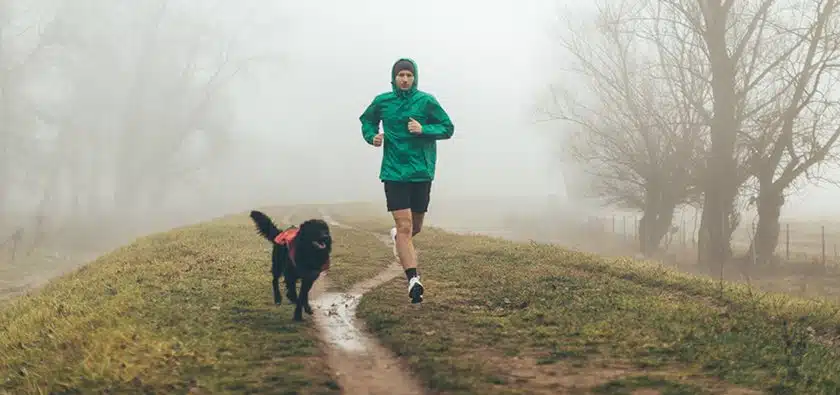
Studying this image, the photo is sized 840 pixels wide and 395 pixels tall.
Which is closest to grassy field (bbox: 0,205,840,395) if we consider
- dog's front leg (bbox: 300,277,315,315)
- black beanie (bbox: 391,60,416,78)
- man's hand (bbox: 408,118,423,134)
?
dog's front leg (bbox: 300,277,315,315)

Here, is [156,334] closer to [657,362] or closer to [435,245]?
[657,362]

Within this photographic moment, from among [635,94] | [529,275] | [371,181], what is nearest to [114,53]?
[635,94]

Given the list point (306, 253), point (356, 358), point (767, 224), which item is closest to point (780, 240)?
point (767, 224)

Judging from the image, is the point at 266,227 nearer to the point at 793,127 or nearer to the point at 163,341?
the point at 163,341

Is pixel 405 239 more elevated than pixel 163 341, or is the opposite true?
pixel 405 239

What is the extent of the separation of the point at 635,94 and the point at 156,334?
25.9 meters

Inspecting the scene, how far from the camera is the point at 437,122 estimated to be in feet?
22.1

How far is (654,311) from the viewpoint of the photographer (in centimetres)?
618

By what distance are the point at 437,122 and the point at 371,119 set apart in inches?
30.9

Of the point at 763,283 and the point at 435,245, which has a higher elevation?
the point at 435,245

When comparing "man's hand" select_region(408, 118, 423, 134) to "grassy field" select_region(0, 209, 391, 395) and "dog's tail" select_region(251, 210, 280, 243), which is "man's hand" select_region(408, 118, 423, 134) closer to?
"dog's tail" select_region(251, 210, 280, 243)

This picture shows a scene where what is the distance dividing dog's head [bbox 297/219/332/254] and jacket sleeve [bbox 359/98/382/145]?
137cm

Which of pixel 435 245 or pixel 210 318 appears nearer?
pixel 210 318

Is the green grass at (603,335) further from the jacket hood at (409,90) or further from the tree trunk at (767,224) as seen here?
the tree trunk at (767,224)
